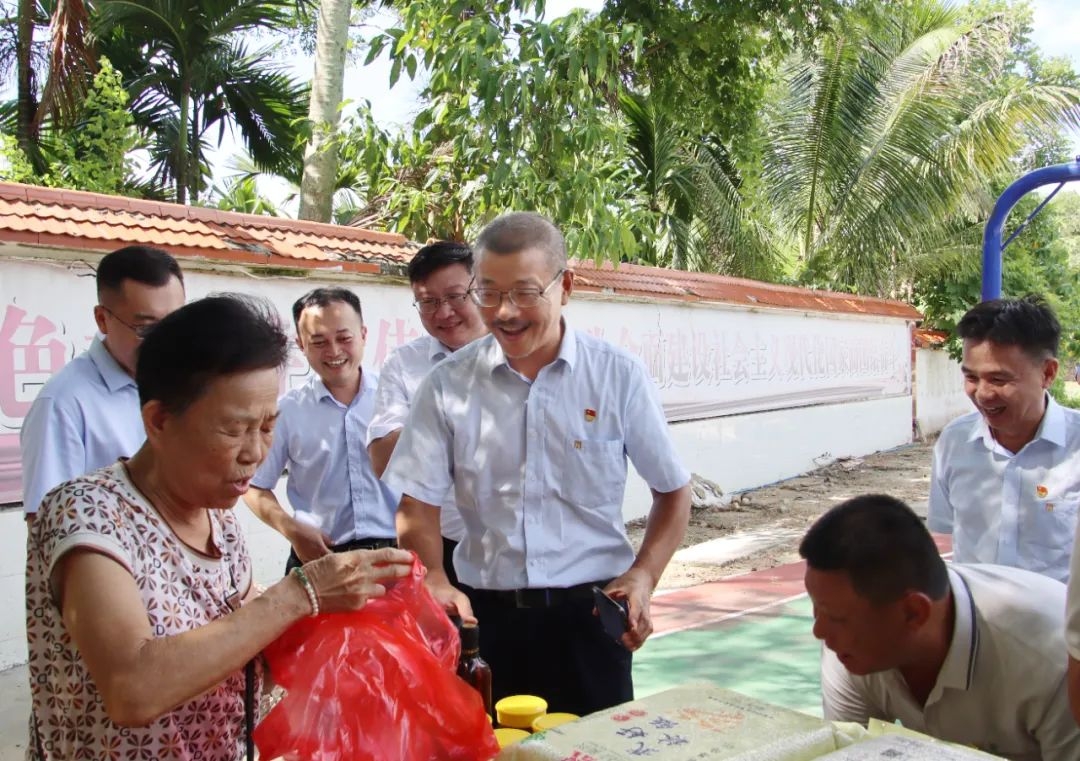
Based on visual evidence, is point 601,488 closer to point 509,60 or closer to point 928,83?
point 509,60

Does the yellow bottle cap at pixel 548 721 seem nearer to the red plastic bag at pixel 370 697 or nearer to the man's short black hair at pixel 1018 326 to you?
the red plastic bag at pixel 370 697

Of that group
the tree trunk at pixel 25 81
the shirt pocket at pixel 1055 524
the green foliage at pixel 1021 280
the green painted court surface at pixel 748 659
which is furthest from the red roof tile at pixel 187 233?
the green foliage at pixel 1021 280

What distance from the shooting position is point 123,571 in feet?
4.69

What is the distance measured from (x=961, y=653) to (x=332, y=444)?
2.24m

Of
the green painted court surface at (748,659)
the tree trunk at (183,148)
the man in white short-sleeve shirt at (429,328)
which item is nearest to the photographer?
the man in white short-sleeve shirt at (429,328)

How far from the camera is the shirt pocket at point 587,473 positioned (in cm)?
239

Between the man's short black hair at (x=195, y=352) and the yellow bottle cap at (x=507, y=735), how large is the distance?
79 cm

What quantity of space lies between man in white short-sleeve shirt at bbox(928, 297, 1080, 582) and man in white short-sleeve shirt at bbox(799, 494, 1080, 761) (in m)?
0.96

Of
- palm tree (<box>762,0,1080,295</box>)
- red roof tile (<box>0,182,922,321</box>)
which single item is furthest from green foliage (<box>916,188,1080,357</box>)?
red roof tile (<box>0,182,922,321</box>)

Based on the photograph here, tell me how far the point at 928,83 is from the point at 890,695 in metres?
14.9

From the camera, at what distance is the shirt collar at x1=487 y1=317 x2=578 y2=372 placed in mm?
2439

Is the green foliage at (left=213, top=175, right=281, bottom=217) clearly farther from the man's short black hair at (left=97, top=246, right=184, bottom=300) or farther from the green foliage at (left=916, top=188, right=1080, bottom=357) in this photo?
the green foliage at (left=916, top=188, right=1080, bottom=357)

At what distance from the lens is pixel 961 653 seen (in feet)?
6.06

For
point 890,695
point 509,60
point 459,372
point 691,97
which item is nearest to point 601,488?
point 459,372
